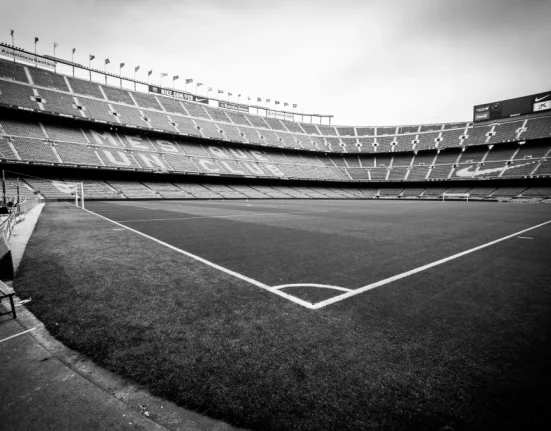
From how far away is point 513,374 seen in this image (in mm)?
2174

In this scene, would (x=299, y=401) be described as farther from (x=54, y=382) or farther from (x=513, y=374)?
(x=54, y=382)

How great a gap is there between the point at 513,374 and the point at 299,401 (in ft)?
5.75

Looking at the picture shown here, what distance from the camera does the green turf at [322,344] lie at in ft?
5.99

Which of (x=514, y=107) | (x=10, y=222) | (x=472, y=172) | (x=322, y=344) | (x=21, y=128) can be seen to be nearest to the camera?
(x=322, y=344)

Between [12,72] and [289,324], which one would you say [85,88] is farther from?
[289,324]

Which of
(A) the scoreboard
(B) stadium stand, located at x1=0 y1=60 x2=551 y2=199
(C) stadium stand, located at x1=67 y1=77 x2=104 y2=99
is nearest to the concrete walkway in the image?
(B) stadium stand, located at x1=0 y1=60 x2=551 y2=199

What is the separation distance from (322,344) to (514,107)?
79064mm

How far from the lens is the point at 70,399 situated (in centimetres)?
195

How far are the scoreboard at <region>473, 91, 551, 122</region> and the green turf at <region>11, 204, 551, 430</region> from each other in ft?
242

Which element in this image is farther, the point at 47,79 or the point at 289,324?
the point at 47,79

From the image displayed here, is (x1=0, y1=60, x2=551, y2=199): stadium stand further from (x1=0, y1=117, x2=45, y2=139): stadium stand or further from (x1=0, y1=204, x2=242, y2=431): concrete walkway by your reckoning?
(x1=0, y1=204, x2=242, y2=431): concrete walkway

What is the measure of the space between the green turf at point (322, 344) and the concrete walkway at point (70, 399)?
0.10 meters

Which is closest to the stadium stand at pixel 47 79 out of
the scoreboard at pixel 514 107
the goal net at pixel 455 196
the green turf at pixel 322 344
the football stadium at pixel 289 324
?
the football stadium at pixel 289 324

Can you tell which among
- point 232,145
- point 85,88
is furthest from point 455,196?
point 85,88
